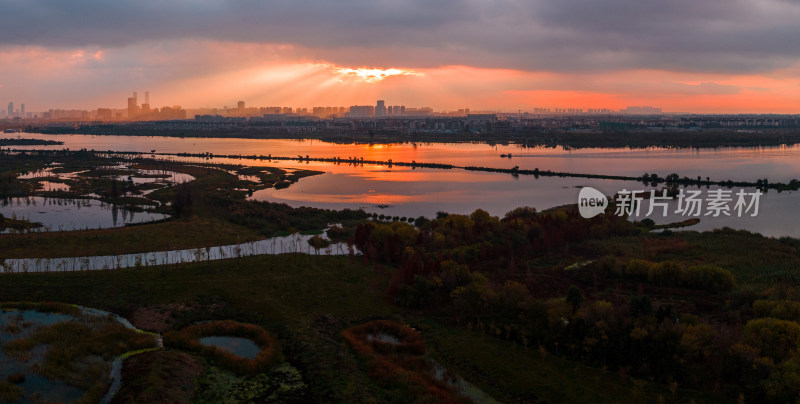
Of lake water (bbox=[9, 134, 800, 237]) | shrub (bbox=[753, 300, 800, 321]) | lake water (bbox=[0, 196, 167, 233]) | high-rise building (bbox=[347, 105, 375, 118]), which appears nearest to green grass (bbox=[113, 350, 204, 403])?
shrub (bbox=[753, 300, 800, 321])

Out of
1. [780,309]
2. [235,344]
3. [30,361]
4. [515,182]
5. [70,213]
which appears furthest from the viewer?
[515,182]

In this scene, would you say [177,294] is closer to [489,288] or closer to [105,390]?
[105,390]

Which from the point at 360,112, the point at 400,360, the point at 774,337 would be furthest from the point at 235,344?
the point at 360,112

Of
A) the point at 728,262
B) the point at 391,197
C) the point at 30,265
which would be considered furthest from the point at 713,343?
the point at 391,197

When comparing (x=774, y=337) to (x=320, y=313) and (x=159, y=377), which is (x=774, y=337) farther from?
(x=159, y=377)

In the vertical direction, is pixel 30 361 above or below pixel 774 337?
below

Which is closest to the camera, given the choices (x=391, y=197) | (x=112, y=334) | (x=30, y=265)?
(x=112, y=334)

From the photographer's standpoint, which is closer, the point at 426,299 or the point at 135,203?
the point at 426,299
